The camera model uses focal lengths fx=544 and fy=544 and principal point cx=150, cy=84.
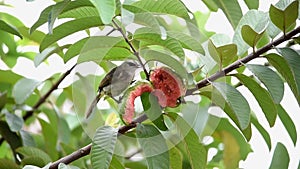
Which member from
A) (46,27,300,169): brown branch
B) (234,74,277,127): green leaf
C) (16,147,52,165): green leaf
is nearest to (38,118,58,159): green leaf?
(16,147,52,165): green leaf

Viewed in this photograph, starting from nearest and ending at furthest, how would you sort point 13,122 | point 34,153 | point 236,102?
point 236,102 → point 34,153 → point 13,122

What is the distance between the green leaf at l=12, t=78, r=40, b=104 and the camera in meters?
0.88

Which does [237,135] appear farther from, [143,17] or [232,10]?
[143,17]

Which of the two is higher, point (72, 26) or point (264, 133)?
point (72, 26)

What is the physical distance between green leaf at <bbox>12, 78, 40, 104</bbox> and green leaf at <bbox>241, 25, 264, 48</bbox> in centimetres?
40

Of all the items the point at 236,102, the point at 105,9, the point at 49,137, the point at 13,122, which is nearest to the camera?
the point at 105,9

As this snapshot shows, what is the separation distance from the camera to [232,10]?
29.2 inches

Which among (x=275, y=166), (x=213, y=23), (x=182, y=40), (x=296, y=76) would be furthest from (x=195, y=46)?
(x=213, y=23)

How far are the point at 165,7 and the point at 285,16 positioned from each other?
0.46ft

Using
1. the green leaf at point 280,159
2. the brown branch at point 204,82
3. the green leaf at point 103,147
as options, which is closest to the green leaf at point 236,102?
the brown branch at point 204,82

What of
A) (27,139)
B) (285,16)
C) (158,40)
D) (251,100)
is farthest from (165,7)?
(251,100)

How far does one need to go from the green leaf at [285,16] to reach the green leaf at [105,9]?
0.20 meters

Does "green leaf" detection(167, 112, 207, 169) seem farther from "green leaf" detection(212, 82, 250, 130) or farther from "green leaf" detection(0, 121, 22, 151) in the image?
"green leaf" detection(0, 121, 22, 151)

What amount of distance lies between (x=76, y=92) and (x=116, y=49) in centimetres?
11
